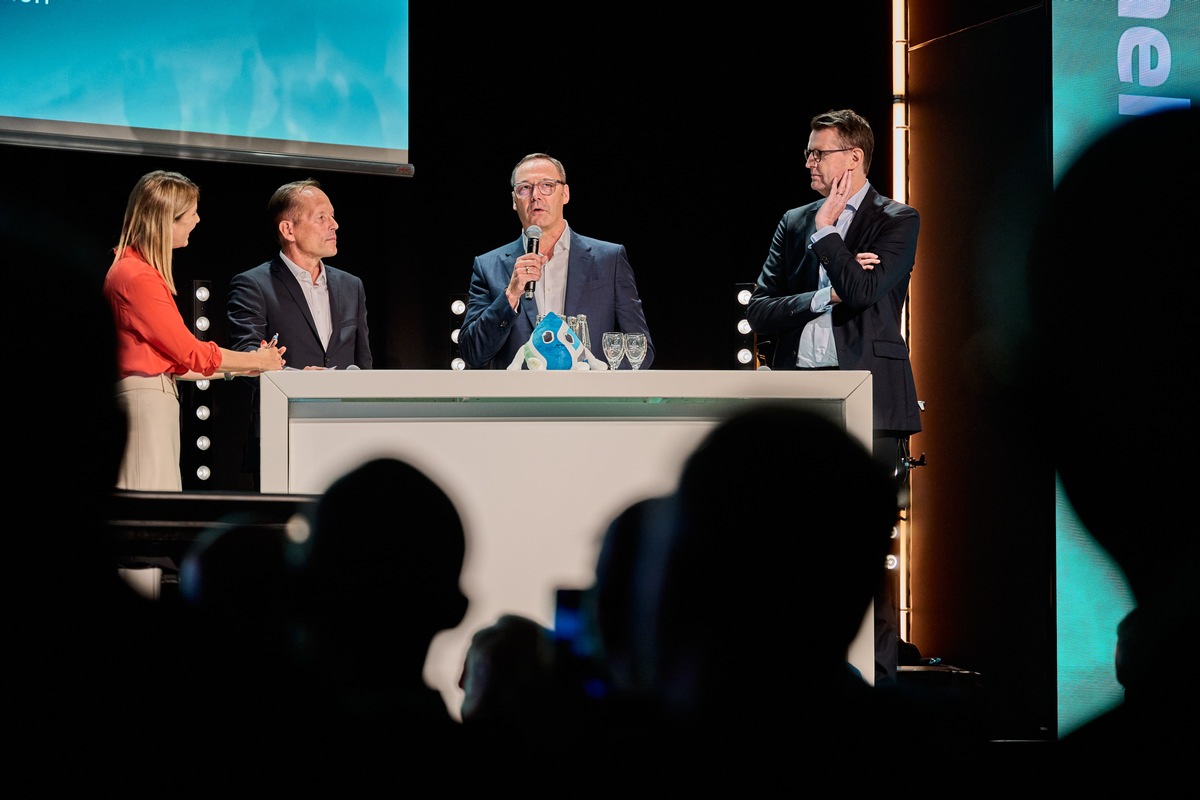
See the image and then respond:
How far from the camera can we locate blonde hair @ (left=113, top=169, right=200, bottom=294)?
313 centimetres

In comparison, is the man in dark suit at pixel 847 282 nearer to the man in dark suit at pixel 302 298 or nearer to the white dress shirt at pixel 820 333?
the white dress shirt at pixel 820 333

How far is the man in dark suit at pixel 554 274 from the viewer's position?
3260mm

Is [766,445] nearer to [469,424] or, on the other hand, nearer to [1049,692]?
[469,424]

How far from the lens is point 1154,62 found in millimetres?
3295

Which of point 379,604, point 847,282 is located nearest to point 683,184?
point 847,282

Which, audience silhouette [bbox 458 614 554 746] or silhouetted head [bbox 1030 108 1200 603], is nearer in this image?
audience silhouette [bbox 458 614 554 746]

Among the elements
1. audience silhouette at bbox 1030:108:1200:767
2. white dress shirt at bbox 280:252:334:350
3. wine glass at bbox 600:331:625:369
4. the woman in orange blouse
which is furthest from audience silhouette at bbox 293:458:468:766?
white dress shirt at bbox 280:252:334:350

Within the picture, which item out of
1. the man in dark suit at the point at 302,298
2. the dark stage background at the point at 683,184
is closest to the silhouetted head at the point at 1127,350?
the dark stage background at the point at 683,184

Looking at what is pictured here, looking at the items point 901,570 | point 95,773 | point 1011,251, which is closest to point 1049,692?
point 901,570

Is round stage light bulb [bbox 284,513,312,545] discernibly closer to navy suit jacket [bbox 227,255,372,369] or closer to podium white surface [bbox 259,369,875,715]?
podium white surface [bbox 259,369,875,715]

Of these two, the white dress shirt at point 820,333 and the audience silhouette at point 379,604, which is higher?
the white dress shirt at point 820,333

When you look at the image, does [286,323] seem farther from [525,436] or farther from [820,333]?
[525,436]

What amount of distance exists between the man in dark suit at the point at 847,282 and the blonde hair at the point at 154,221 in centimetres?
169

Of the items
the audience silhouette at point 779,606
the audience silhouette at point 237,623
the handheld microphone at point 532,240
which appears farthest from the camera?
the handheld microphone at point 532,240
